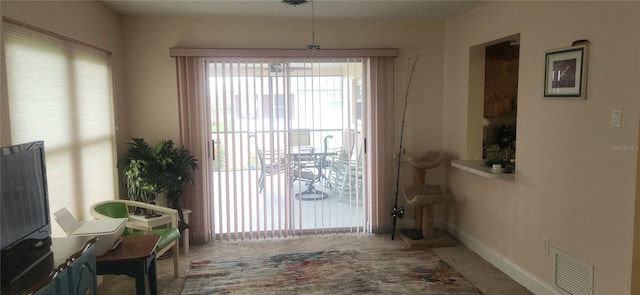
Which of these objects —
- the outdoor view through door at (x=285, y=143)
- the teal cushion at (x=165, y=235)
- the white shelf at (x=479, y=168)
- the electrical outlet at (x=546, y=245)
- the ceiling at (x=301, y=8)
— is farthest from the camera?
the outdoor view through door at (x=285, y=143)

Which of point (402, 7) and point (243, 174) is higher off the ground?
point (402, 7)

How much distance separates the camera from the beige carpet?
3.29 metres

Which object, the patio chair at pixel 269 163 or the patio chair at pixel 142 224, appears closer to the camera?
the patio chair at pixel 142 224

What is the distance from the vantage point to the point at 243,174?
4305mm

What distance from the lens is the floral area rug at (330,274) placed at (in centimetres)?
323

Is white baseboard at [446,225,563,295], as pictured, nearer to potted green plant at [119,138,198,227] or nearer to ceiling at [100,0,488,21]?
ceiling at [100,0,488,21]

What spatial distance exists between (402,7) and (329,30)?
2.65ft

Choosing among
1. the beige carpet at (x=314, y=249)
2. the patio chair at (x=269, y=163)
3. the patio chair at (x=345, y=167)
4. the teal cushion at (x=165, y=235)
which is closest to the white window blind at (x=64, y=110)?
the teal cushion at (x=165, y=235)

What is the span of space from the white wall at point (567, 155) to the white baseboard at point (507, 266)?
0.05 feet

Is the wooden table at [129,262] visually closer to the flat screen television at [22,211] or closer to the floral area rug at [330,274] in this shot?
the flat screen television at [22,211]

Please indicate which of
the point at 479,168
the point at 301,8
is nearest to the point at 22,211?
the point at 301,8

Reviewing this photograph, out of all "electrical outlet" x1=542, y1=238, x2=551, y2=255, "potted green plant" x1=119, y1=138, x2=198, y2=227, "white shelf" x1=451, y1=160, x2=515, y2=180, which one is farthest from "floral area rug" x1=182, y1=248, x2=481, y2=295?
"white shelf" x1=451, y1=160, x2=515, y2=180

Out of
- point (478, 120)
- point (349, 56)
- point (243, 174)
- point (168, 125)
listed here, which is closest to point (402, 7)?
point (349, 56)

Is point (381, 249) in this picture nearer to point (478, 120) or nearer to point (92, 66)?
point (478, 120)
